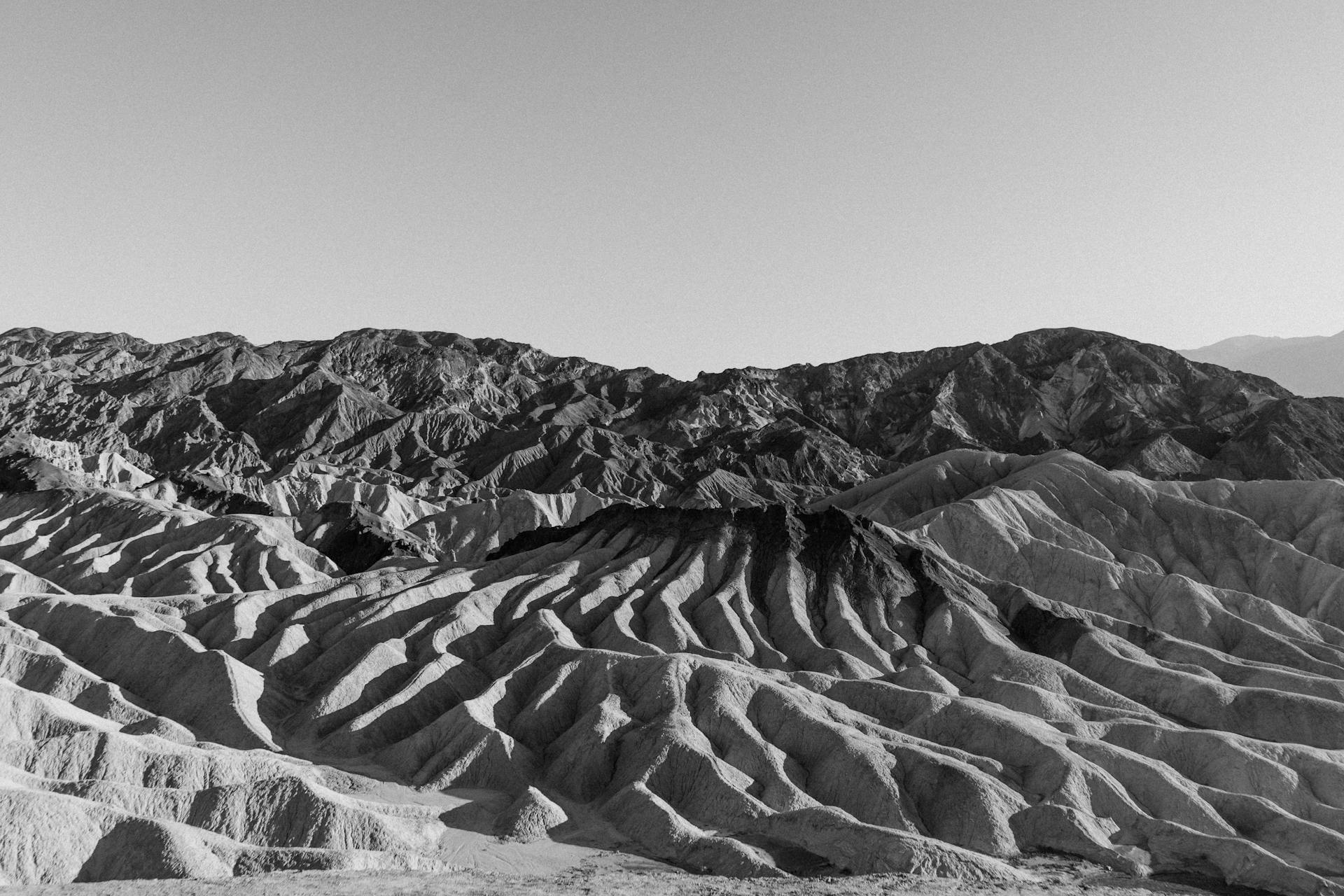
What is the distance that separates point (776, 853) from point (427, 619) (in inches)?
1631

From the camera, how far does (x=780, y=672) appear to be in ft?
240

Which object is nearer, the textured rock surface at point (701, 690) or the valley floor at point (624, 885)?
the valley floor at point (624, 885)

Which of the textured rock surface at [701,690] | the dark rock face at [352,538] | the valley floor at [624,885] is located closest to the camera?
A: the valley floor at [624,885]

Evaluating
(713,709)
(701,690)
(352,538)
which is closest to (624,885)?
(713,709)

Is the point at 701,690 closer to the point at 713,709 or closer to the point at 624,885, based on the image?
the point at 713,709

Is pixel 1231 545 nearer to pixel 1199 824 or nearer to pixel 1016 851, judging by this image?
pixel 1199 824

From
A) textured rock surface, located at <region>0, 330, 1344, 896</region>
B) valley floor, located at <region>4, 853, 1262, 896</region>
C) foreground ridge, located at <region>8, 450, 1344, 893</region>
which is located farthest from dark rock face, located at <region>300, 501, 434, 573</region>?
valley floor, located at <region>4, 853, 1262, 896</region>

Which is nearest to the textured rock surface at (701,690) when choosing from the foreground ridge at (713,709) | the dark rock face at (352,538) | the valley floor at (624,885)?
the foreground ridge at (713,709)

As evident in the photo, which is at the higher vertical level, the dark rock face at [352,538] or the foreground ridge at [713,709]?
the dark rock face at [352,538]

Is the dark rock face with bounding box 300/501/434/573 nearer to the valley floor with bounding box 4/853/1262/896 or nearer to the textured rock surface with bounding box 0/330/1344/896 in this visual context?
the textured rock surface with bounding box 0/330/1344/896

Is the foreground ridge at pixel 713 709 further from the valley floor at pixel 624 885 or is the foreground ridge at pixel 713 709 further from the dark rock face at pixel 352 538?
the dark rock face at pixel 352 538

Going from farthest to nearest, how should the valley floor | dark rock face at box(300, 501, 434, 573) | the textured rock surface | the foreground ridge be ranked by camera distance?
dark rock face at box(300, 501, 434, 573), the textured rock surface, the foreground ridge, the valley floor

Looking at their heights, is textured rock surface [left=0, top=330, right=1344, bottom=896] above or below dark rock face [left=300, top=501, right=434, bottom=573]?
below

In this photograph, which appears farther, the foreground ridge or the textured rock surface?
the textured rock surface
